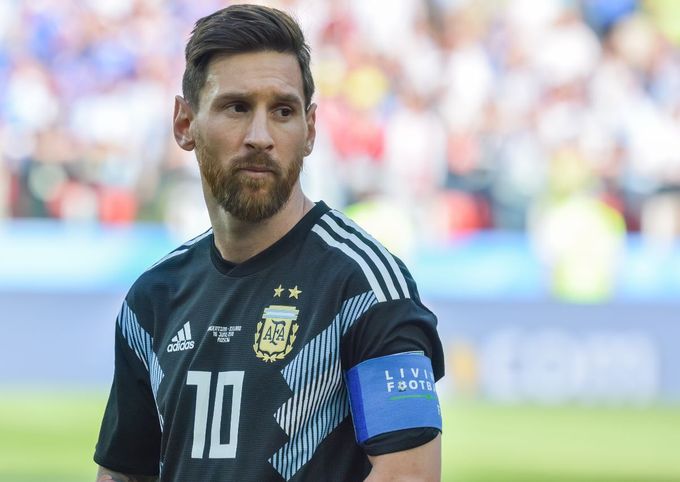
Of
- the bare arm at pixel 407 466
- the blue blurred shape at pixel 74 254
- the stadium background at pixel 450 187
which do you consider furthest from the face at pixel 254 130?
the blue blurred shape at pixel 74 254

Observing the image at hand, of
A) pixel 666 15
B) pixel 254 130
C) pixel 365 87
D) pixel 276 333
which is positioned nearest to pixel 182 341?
pixel 276 333

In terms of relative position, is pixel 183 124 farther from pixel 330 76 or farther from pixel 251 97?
pixel 330 76

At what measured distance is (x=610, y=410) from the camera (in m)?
12.9

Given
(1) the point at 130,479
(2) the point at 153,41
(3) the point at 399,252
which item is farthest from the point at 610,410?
(1) the point at 130,479

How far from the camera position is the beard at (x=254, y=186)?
8.90 feet

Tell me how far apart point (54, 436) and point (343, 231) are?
27.7 feet

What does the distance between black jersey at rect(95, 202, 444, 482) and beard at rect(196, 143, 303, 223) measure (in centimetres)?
9

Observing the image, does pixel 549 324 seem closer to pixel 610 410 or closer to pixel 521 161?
pixel 610 410

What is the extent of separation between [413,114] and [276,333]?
12528mm

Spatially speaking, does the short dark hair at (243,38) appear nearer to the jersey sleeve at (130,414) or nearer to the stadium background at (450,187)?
the jersey sleeve at (130,414)

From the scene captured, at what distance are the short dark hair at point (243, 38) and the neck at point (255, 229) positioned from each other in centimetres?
21

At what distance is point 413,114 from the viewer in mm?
15055

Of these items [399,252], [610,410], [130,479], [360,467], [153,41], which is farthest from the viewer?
[153,41]

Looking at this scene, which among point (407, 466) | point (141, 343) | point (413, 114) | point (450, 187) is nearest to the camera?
point (407, 466)
